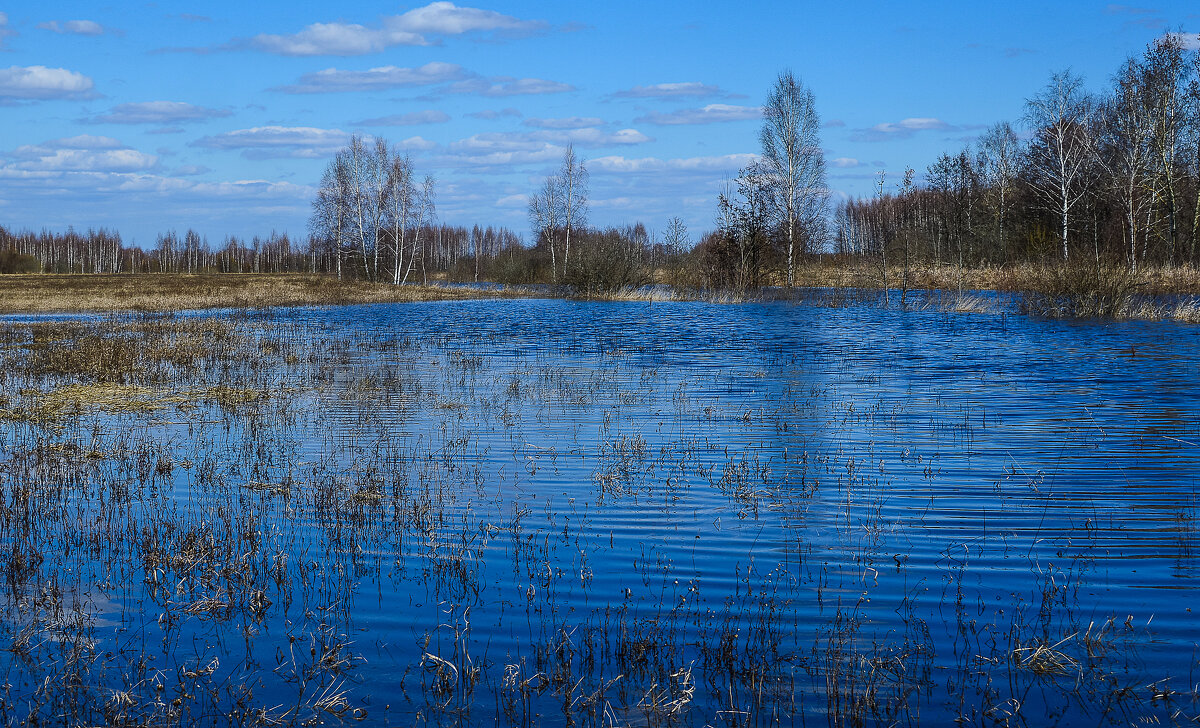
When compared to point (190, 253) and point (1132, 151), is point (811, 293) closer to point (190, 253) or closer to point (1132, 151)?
point (1132, 151)

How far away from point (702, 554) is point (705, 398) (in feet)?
25.6

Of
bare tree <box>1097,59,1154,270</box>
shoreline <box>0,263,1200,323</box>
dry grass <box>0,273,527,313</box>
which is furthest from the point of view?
dry grass <box>0,273,527,313</box>

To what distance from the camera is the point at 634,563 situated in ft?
20.2

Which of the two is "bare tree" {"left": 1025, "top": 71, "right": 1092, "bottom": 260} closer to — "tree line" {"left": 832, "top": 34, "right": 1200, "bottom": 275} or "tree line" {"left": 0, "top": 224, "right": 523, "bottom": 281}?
"tree line" {"left": 832, "top": 34, "right": 1200, "bottom": 275}

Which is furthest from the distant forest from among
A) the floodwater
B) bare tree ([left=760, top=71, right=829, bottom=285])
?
the floodwater

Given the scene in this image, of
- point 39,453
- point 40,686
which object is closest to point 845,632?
point 40,686

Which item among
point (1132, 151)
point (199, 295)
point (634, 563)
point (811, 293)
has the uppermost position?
point (1132, 151)

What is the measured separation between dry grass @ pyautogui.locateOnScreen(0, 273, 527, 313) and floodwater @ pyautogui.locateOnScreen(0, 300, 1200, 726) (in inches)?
1270

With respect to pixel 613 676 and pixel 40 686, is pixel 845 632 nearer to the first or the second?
pixel 613 676

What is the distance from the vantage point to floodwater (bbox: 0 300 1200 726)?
4.20 meters

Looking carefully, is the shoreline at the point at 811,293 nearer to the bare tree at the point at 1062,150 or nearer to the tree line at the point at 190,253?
the bare tree at the point at 1062,150

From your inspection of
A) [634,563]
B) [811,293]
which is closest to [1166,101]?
[811,293]

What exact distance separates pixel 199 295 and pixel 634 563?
48.5 meters

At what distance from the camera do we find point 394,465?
30.5ft
